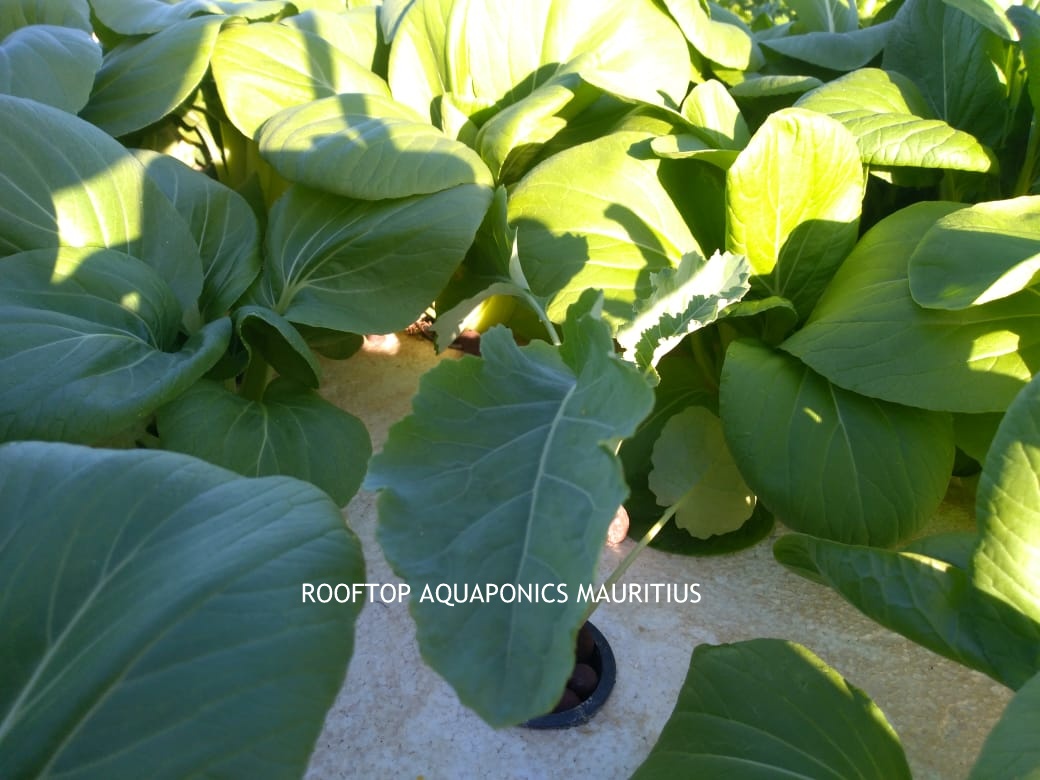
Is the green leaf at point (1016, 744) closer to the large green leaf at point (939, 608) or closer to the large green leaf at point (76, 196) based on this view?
the large green leaf at point (939, 608)

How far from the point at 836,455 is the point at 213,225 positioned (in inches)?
33.7

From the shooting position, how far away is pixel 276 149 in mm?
1068

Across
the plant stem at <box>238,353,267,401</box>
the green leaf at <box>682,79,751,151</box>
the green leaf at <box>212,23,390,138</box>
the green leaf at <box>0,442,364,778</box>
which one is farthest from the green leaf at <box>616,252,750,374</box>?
the green leaf at <box>212,23,390,138</box>

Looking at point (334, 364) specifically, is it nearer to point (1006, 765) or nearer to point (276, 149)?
point (276, 149)

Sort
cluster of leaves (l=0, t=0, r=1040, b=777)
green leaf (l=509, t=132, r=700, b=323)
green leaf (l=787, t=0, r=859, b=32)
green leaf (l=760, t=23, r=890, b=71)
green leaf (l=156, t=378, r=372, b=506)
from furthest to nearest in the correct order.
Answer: green leaf (l=787, t=0, r=859, b=32), green leaf (l=760, t=23, r=890, b=71), green leaf (l=509, t=132, r=700, b=323), green leaf (l=156, t=378, r=372, b=506), cluster of leaves (l=0, t=0, r=1040, b=777)

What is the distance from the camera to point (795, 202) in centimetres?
101

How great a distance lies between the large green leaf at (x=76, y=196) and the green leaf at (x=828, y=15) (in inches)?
50.9

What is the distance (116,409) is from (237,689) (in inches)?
16.6

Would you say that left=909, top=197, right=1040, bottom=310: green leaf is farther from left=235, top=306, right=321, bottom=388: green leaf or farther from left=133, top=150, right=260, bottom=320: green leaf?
left=133, top=150, right=260, bottom=320: green leaf

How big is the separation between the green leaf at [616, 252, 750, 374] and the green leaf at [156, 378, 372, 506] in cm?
38

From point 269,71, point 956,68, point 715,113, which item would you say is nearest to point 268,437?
point 269,71

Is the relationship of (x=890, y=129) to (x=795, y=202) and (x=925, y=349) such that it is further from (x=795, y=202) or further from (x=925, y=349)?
(x=925, y=349)

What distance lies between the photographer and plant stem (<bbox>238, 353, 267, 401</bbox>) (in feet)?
3.65

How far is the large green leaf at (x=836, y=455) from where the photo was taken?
2.98ft
